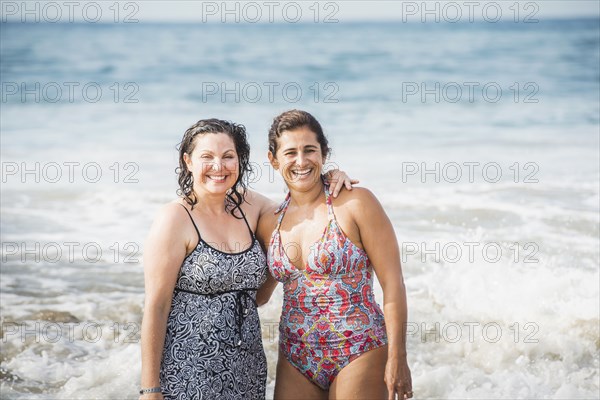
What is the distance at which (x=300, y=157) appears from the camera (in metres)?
3.63

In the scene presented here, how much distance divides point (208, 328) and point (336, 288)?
592 mm

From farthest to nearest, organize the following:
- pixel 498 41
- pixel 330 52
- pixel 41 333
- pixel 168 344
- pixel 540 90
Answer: pixel 498 41 < pixel 330 52 < pixel 540 90 < pixel 41 333 < pixel 168 344

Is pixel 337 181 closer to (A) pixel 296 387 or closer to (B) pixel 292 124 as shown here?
(B) pixel 292 124

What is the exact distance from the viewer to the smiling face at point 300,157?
364 centimetres

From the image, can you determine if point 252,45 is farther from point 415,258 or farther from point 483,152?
point 415,258

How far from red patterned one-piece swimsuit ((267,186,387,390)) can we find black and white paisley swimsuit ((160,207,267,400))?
219 mm

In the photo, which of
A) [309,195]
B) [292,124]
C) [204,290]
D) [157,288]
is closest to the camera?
[157,288]

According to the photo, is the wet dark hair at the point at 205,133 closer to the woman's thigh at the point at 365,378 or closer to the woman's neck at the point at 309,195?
the woman's neck at the point at 309,195

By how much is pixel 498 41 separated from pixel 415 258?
33.7 metres

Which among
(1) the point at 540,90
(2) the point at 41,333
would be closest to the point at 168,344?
(2) the point at 41,333

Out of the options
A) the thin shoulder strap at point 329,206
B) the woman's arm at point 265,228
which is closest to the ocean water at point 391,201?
the woman's arm at point 265,228

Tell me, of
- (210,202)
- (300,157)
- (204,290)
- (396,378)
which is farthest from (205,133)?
(396,378)

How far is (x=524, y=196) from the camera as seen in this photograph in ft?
33.4

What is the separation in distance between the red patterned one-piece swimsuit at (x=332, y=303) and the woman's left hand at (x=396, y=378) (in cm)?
12
